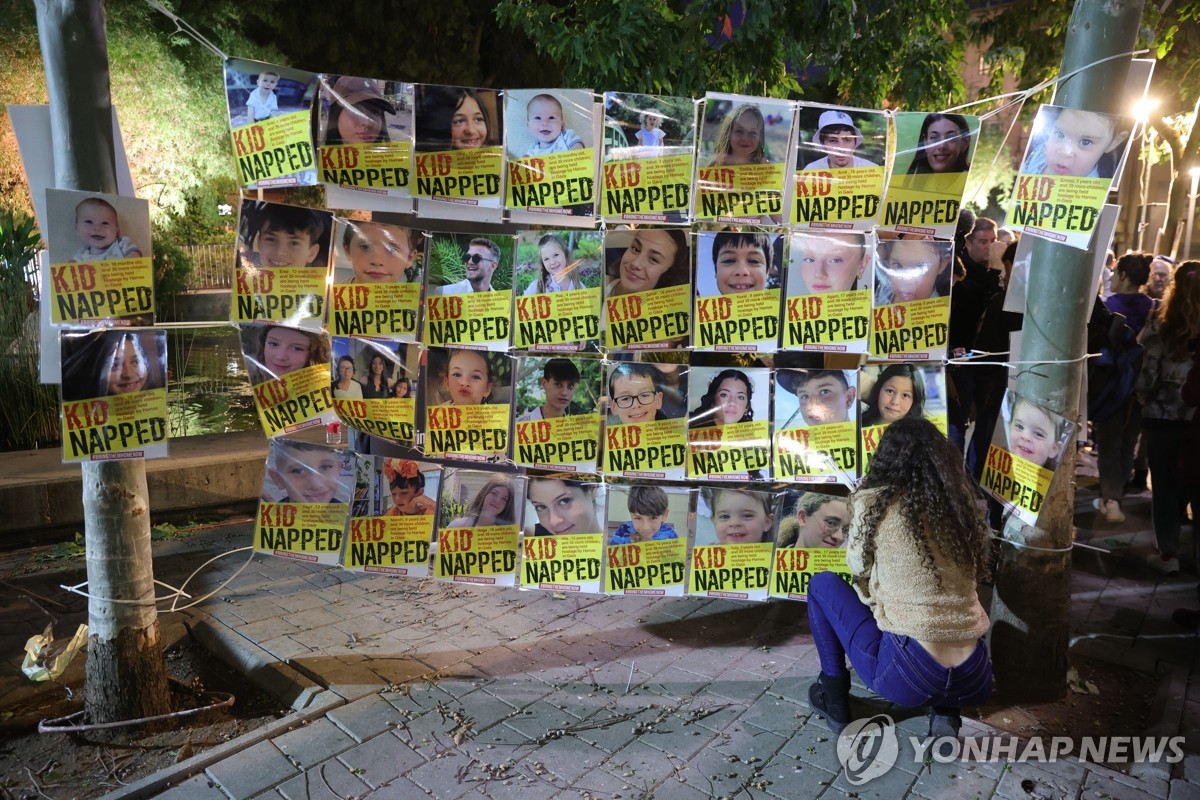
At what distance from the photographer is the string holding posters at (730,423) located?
3.82 metres

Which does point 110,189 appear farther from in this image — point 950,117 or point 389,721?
point 950,117

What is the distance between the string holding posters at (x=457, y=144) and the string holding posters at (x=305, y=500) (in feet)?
4.32

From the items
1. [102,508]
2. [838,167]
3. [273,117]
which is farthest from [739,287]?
[102,508]

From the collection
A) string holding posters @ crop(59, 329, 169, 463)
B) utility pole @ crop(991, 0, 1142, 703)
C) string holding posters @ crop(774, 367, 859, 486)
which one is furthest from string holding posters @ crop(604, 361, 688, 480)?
string holding posters @ crop(59, 329, 169, 463)

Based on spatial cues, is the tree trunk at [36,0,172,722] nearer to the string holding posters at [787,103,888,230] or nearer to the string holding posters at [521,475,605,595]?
the string holding posters at [521,475,605,595]

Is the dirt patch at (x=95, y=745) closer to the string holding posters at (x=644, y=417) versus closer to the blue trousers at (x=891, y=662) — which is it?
the string holding posters at (x=644, y=417)

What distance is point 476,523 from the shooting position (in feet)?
12.9

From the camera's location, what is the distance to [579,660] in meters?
4.24

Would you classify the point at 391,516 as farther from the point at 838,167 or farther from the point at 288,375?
the point at 838,167

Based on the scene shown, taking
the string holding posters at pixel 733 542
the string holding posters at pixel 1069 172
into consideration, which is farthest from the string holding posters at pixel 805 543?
the string holding posters at pixel 1069 172

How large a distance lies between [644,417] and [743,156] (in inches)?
49.7

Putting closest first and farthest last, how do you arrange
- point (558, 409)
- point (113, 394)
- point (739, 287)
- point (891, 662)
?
point (891, 662) → point (113, 394) → point (739, 287) → point (558, 409)

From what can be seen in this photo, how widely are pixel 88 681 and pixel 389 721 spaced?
1.40m

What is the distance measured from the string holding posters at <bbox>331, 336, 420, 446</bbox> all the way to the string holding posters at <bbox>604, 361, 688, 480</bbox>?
94 cm
